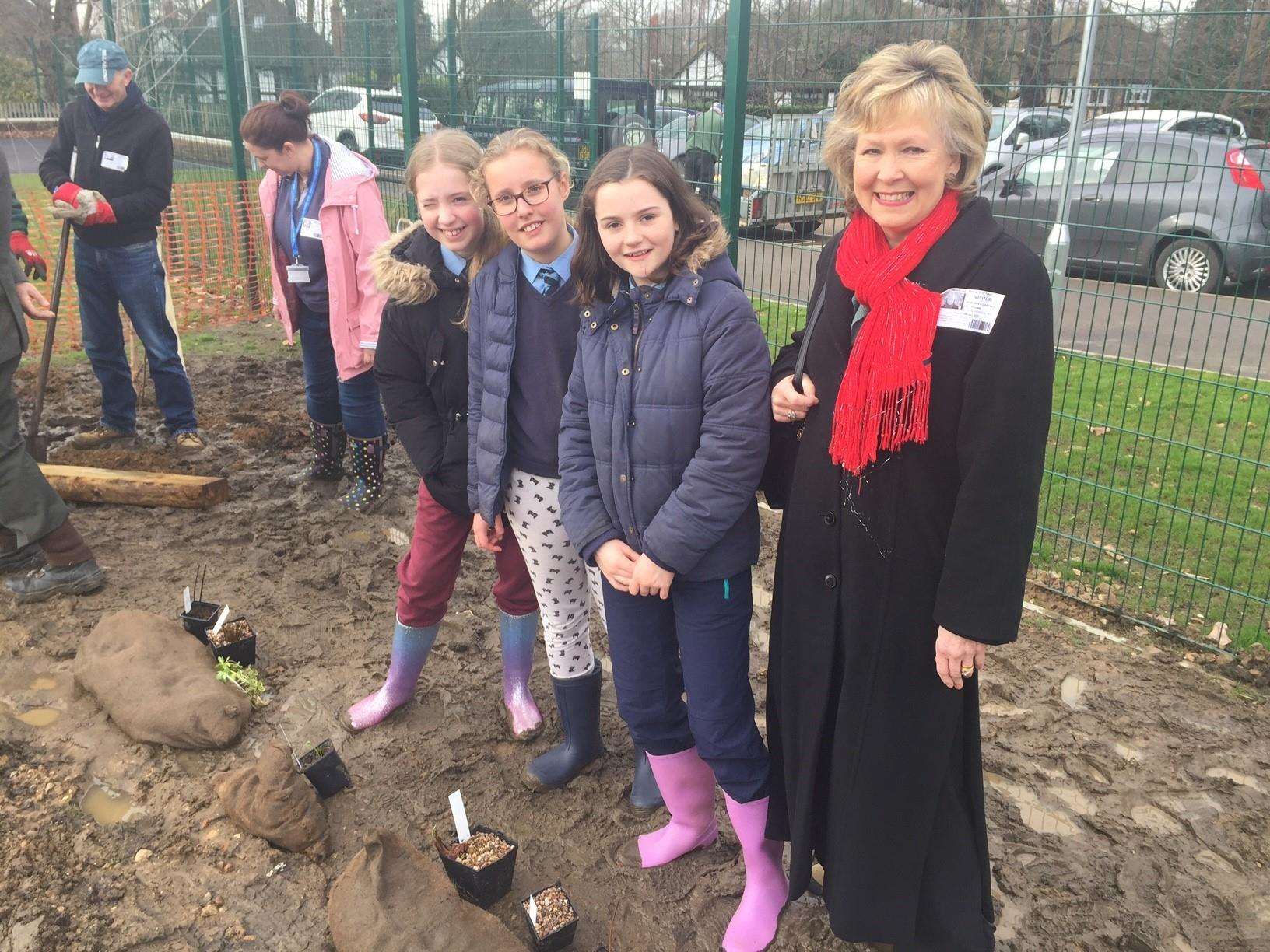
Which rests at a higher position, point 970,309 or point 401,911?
point 970,309

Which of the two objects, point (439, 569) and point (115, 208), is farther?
point (115, 208)

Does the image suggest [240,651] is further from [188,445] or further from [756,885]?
[188,445]

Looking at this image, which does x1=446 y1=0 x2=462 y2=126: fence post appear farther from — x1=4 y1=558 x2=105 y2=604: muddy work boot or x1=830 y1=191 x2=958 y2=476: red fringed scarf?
x1=830 y1=191 x2=958 y2=476: red fringed scarf

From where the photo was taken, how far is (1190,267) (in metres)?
3.42

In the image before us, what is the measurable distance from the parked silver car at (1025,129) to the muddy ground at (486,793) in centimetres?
190

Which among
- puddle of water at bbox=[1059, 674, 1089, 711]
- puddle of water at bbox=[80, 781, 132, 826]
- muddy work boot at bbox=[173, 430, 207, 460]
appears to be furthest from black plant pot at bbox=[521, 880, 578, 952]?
muddy work boot at bbox=[173, 430, 207, 460]

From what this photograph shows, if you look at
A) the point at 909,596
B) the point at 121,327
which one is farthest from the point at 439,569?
the point at 121,327

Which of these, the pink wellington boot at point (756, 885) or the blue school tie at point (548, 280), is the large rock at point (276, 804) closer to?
the pink wellington boot at point (756, 885)

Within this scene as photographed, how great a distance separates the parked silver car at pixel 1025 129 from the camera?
3.71 m

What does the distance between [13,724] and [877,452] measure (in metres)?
3.09

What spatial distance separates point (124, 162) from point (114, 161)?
54mm

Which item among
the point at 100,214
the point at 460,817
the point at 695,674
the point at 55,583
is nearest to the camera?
the point at 695,674

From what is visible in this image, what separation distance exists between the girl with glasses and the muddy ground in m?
0.47

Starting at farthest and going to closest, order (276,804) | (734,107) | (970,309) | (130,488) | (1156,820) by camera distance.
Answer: (130,488) < (734,107) < (1156,820) < (276,804) < (970,309)
